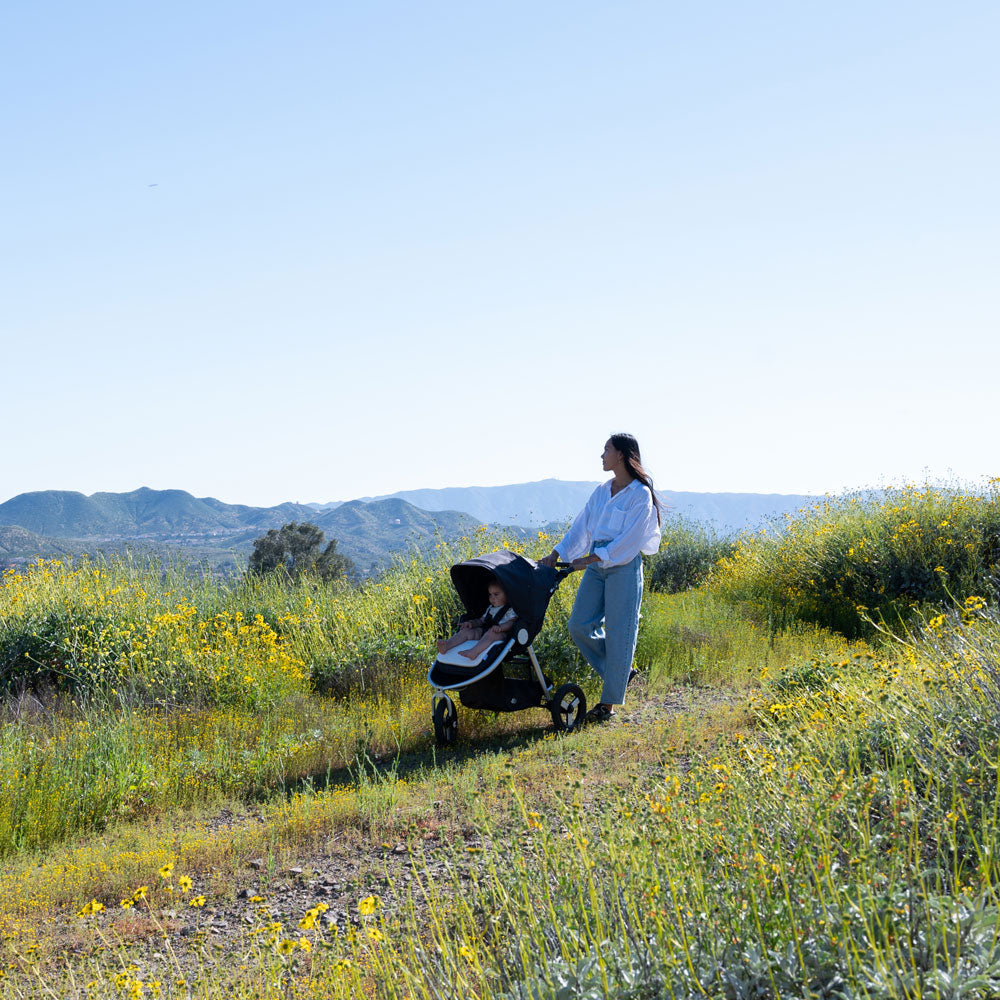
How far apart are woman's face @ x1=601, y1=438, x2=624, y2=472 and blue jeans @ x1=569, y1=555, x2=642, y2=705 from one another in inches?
26.7

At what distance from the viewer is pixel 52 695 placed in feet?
26.0

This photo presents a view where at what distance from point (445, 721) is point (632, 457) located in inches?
91.4

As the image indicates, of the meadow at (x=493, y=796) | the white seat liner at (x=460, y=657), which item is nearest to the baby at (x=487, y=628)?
the white seat liner at (x=460, y=657)

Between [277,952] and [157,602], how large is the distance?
7.14 m

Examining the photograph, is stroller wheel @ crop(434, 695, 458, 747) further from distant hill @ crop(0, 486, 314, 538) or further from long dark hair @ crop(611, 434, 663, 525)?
distant hill @ crop(0, 486, 314, 538)

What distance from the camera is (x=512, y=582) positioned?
233 inches

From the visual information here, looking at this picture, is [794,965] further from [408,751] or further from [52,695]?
[52,695]

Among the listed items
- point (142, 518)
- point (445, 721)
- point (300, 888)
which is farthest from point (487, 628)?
point (142, 518)

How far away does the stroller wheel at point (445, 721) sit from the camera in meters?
6.31

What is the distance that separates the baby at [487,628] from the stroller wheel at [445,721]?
56 centimetres

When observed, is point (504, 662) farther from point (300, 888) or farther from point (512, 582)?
point (300, 888)

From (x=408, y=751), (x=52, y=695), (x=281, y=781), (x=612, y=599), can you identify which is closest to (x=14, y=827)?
(x=281, y=781)

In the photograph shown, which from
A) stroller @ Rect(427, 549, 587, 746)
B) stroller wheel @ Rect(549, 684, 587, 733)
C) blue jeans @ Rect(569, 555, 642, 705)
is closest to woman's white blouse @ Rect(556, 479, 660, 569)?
blue jeans @ Rect(569, 555, 642, 705)

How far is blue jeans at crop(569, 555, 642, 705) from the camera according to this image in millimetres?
6504
